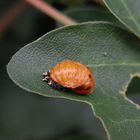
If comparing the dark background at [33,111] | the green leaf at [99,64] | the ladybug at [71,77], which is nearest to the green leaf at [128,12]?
the green leaf at [99,64]

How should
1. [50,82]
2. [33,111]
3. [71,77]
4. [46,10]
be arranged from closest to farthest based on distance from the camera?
[50,82] < [71,77] < [46,10] < [33,111]

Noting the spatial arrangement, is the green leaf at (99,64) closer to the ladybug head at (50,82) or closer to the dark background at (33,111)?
the ladybug head at (50,82)

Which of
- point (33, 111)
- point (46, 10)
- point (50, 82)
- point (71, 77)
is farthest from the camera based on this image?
point (33, 111)

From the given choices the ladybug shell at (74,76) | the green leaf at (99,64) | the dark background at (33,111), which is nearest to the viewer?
the green leaf at (99,64)

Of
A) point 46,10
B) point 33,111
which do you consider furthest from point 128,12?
point 33,111

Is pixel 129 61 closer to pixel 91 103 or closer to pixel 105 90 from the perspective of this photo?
pixel 105 90

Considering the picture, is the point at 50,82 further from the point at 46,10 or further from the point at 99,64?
the point at 46,10

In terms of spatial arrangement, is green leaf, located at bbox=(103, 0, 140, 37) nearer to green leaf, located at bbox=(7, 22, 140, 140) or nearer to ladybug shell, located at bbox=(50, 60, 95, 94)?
green leaf, located at bbox=(7, 22, 140, 140)

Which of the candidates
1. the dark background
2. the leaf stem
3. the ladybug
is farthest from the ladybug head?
the dark background
